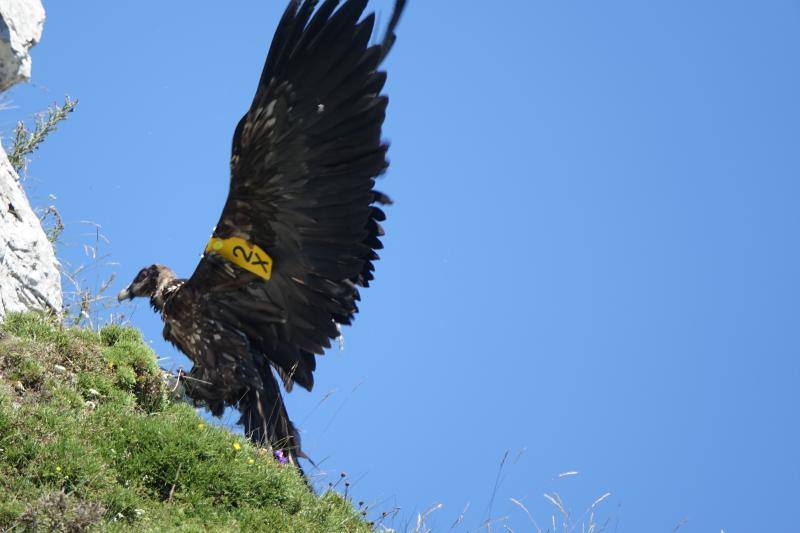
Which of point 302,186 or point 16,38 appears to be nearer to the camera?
point 302,186

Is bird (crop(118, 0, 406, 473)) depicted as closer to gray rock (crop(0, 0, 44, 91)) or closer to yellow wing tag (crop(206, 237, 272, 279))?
yellow wing tag (crop(206, 237, 272, 279))

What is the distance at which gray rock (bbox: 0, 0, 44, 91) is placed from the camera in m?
10.3

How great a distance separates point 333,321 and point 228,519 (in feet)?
9.30

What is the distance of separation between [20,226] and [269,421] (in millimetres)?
3008

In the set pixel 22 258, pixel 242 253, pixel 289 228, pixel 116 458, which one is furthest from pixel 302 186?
pixel 116 458

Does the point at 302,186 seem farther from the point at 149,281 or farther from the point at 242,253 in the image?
the point at 149,281

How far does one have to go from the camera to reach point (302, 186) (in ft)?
31.1

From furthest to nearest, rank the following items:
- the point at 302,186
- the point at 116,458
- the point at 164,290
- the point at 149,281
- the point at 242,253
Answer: the point at 149,281 → the point at 164,290 → the point at 242,253 → the point at 302,186 → the point at 116,458

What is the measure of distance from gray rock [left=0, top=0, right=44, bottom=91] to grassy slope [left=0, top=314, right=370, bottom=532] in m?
2.64

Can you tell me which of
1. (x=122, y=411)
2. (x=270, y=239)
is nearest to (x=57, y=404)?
(x=122, y=411)

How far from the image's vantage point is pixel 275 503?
26.2 feet

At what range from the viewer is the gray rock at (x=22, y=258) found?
9922 mm

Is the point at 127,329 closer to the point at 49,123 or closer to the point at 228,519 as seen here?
the point at 228,519

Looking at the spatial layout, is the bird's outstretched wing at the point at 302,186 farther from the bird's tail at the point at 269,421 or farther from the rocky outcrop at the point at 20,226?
the rocky outcrop at the point at 20,226
